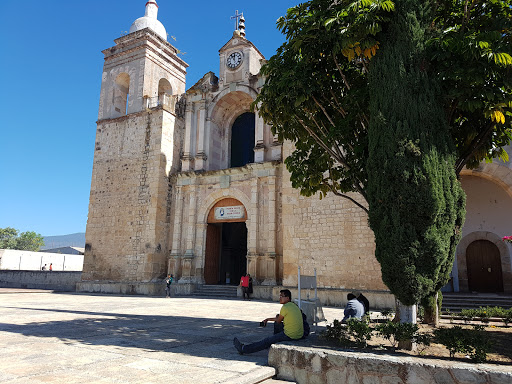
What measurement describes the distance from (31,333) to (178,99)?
16137 millimetres

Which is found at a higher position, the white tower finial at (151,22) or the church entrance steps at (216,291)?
the white tower finial at (151,22)

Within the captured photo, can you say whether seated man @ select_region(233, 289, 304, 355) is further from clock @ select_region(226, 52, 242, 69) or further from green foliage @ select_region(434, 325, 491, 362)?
clock @ select_region(226, 52, 242, 69)

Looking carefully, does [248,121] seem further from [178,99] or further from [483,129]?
[483,129]

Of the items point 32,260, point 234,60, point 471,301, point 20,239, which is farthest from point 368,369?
point 20,239

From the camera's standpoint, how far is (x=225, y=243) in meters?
20.5

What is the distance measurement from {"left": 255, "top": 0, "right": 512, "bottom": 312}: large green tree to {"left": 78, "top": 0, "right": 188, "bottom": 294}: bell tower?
1334 centimetres

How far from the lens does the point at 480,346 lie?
398 centimetres

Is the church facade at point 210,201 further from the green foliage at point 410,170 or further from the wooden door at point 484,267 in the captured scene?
the green foliage at point 410,170

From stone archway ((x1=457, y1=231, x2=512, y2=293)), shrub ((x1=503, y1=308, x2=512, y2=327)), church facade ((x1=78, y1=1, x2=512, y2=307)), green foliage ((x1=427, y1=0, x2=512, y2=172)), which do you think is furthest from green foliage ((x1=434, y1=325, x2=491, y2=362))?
stone archway ((x1=457, y1=231, x2=512, y2=293))

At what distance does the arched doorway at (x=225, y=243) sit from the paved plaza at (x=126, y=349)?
9.04 meters

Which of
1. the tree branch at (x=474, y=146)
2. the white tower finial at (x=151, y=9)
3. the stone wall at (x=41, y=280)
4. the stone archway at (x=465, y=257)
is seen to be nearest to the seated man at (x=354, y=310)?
the tree branch at (x=474, y=146)

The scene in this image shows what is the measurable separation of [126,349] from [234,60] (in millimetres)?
16559

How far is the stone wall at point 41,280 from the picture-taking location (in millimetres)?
20844

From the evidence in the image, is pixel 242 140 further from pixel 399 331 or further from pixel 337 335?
pixel 399 331
